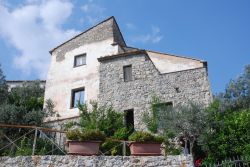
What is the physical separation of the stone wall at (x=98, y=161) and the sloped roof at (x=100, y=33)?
13097mm

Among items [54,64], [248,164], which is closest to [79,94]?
[54,64]

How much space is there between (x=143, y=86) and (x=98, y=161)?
29.5 ft

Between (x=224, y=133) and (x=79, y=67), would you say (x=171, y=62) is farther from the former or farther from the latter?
(x=224, y=133)

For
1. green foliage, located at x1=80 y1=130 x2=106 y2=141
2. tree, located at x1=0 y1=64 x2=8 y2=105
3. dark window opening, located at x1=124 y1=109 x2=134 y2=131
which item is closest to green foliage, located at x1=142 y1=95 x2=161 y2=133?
dark window opening, located at x1=124 y1=109 x2=134 y2=131

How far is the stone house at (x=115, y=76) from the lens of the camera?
1608 cm

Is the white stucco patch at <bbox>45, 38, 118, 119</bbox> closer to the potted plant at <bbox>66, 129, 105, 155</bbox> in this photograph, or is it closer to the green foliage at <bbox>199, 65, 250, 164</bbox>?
the green foliage at <bbox>199, 65, 250, 164</bbox>

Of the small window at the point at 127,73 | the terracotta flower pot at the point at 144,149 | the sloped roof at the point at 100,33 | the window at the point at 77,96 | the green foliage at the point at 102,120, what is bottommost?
the terracotta flower pot at the point at 144,149

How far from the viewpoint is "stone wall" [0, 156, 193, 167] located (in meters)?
8.03

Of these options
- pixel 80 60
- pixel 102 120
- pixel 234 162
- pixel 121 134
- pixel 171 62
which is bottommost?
pixel 234 162

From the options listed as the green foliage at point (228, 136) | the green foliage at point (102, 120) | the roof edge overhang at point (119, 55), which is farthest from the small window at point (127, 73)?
the green foliage at point (228, 136)

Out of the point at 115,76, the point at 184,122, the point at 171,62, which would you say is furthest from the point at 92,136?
the point at 171,62

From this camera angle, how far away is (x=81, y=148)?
8164mm

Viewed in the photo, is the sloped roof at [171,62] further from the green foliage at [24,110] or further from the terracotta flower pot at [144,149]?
the terracotta flower pot at [144,149]

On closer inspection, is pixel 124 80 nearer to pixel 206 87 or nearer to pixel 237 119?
pixel 206 87
